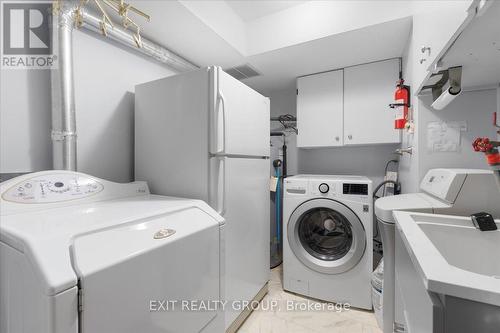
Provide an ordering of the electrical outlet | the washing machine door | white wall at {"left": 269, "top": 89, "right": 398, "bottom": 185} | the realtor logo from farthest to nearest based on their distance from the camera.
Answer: white wall at {"left": 269, "top": 89, "right": 398, "bottom": 185}
the electrical outlet
the washing machine door
the realtor logo

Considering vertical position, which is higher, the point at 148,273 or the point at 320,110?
the point at 320,110

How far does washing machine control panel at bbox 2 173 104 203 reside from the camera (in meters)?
0.91

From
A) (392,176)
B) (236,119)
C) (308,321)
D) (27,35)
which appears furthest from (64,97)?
(392,176)

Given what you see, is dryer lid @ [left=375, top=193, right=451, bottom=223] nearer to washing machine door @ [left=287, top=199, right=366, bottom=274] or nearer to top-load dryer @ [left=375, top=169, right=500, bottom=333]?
top-load dryer @ [left=375, top=169, right=500, bottom=333]

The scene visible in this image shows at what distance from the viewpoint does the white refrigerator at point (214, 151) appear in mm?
1284

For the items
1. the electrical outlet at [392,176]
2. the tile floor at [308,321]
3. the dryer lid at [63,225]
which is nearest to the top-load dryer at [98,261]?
the dryer lid at [63,225]

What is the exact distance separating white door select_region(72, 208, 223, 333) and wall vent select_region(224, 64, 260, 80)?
1806 millimetres

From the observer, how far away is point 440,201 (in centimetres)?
112

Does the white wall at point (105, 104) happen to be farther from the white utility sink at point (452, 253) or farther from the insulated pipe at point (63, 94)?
the white utility sink at point (452, 253)

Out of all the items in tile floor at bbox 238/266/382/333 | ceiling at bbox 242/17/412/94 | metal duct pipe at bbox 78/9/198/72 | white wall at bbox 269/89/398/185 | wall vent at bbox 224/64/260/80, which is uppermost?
wall vent at bbox 224/64/260/80

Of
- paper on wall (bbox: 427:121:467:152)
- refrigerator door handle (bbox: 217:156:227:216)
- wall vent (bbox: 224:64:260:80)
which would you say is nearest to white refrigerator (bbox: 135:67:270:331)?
refrigerator door handle (bbox: 217:156:227:216)

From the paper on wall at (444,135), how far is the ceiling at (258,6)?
4.65ft

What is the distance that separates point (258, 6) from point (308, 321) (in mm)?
2619

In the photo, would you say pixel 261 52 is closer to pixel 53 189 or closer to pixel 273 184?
pixel 273 184
